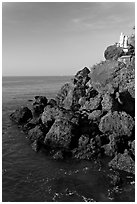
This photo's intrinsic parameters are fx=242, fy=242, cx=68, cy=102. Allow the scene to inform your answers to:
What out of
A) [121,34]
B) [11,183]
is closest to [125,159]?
[11,183]

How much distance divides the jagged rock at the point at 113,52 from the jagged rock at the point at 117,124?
27.5 m

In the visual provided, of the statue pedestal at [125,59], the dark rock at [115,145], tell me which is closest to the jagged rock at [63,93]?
the statue pedestal at [125,59]

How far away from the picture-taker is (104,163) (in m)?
26.5

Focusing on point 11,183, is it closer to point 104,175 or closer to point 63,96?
point 104,175

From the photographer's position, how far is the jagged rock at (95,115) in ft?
Answer: 117

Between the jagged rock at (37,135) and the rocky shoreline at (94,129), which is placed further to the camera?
the jagged rock at (37,135)

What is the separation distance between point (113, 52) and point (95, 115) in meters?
28.5

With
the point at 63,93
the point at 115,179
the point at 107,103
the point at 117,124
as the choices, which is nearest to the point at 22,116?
the point at 63,93

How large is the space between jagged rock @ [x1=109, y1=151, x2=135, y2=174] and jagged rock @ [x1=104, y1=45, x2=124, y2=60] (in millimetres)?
35320

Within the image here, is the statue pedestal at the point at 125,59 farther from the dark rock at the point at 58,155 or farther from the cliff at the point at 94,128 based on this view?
the dark rock at the point at 58,155

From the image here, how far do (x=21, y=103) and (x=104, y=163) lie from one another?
147ft

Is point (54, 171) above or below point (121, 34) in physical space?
below

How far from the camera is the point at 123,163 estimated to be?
25062 millimetres

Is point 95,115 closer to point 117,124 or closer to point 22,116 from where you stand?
point 117,124
